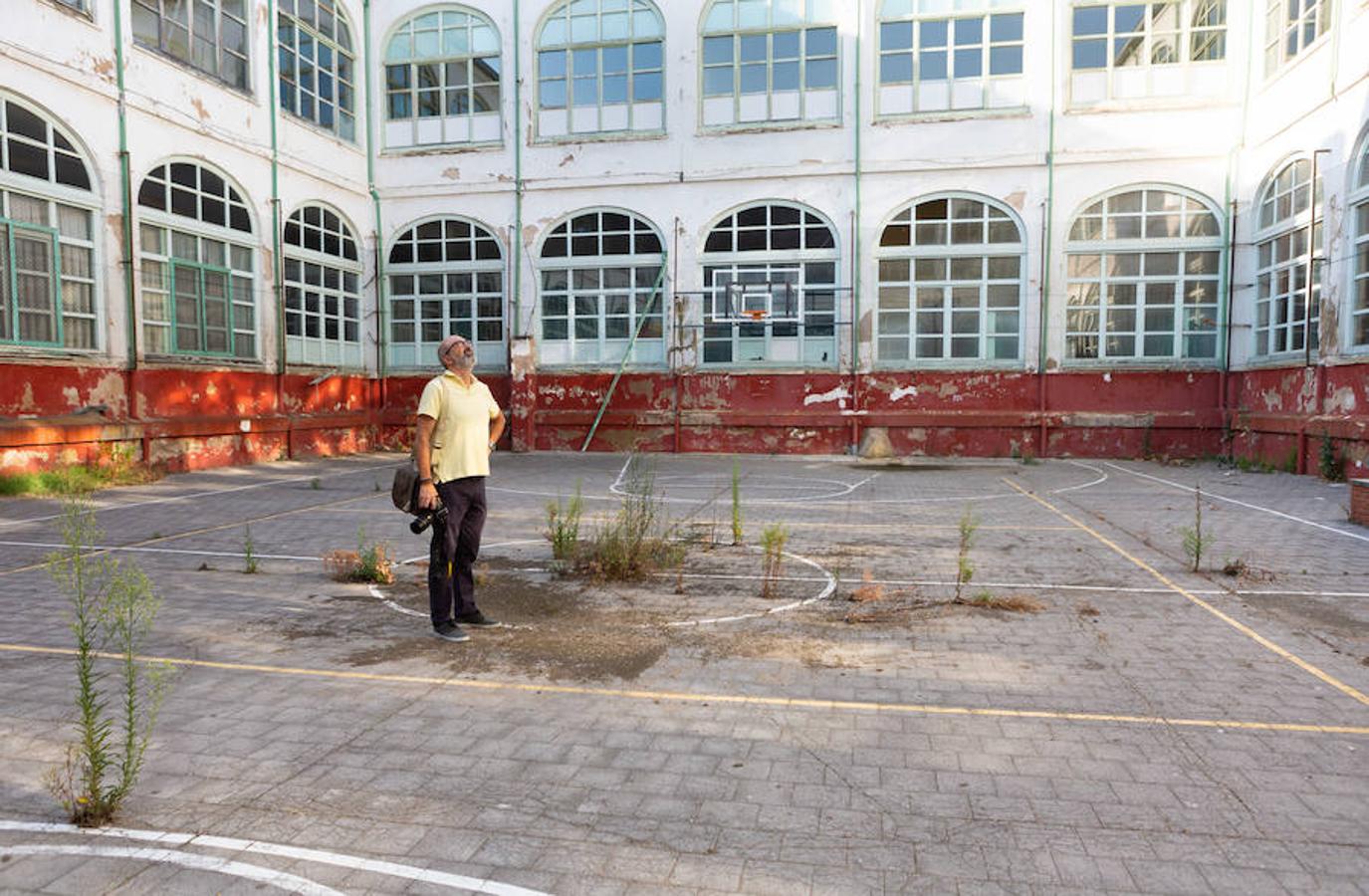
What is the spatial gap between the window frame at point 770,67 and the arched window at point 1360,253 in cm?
1002

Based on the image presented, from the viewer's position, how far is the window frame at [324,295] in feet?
64.3

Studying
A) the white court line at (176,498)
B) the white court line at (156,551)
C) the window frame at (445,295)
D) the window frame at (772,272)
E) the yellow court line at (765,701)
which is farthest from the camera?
the window frame at (445,295)

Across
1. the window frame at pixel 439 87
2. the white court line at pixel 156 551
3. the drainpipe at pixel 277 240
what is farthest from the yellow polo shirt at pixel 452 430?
the window frame at pixel 439 87

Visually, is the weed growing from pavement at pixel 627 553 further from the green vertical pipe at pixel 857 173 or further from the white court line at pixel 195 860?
the green vertical pipe at pixel 857 173

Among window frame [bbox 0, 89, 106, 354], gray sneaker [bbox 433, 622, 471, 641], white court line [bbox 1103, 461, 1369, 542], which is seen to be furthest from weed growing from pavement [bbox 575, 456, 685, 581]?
window frame [bbox 0, 89, 106, 354]

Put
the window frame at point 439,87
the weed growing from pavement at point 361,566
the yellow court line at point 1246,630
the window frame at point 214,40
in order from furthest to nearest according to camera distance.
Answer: the window frame at point 439,87, the window frame at point 214,40, the weed growing from pavement at point 361,566, the yellow court line at point 1246,630

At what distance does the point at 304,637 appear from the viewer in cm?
564

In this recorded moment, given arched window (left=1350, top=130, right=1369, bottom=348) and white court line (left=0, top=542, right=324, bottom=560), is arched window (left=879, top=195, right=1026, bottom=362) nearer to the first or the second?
arched window (left=1350, top=130, right=1369, bottom=348)

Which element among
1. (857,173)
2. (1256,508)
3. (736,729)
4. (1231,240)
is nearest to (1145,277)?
(1231,240)

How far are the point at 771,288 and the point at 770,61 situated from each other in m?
5.35

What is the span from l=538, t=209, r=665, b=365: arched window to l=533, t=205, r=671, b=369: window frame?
24 millimetres

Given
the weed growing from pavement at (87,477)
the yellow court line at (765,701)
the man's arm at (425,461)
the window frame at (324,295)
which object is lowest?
the yellow court line at (765,701)

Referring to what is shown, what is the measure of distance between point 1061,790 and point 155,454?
645 inches

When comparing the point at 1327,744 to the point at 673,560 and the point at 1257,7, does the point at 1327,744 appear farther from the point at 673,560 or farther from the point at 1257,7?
the point at 1257,7
